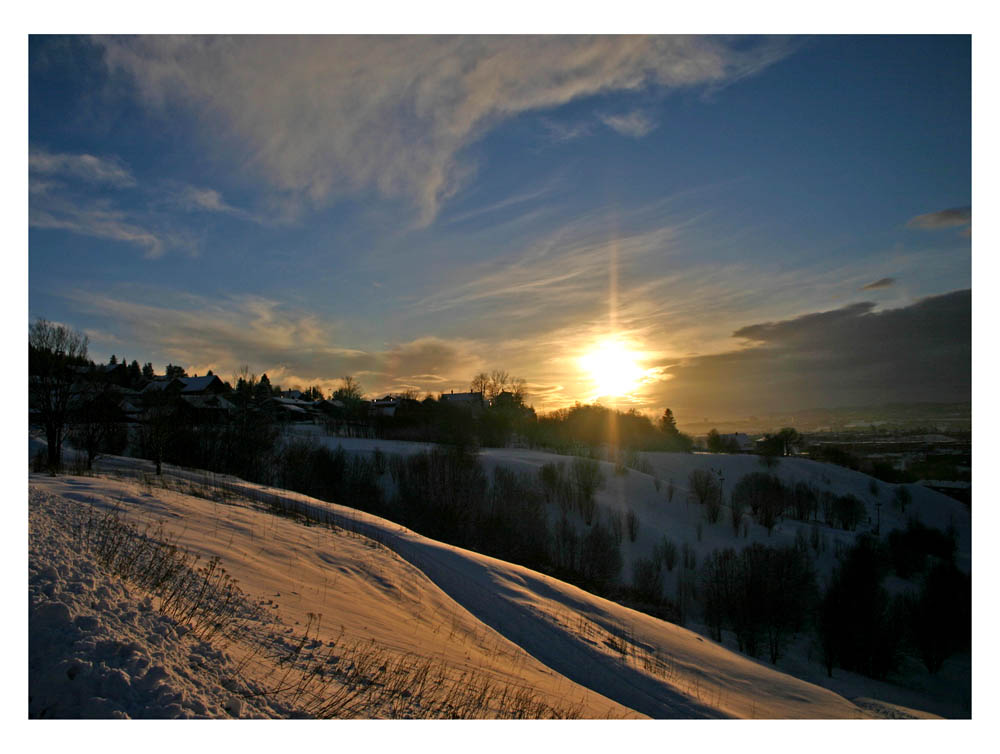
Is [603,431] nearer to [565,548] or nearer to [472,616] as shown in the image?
[565,548]

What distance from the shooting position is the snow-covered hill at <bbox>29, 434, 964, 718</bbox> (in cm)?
529

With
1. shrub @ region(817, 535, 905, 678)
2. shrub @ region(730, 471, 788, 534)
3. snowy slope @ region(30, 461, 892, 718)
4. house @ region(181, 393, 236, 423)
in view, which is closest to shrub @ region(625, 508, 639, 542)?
shrub @ region(730, 471, 788, 534)

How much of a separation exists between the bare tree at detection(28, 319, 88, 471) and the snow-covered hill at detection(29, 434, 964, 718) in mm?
14526

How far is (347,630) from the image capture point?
8609 mm

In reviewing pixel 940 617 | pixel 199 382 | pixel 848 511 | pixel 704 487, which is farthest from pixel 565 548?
pixel 199 382

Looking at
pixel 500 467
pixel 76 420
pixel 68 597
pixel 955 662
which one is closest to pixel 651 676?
pixel 68 597

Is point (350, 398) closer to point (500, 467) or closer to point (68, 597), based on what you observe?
point (500, 467)

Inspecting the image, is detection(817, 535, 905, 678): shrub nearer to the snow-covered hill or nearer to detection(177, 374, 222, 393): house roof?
the snow-covered hill

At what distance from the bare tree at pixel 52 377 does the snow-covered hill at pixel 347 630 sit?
1453 centimetres

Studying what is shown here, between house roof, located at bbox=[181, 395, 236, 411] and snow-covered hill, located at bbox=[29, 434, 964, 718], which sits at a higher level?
house roof, located at bbox=[181, 395, 236, 411]

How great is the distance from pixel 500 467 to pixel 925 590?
39.7 m

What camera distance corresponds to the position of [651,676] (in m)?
11.8

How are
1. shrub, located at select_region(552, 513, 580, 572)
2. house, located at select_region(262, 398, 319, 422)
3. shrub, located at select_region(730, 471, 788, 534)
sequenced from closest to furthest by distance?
1. shrub, located at select_region(552, 513, 580, 572)
2. shrub, located at select_region(730, 471, 788, 534)
3. house, located at select_region(262, 398, 319, 422)

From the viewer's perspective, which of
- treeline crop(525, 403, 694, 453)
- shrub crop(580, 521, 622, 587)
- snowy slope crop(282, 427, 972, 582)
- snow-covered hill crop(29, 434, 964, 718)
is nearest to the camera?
snow-covered hill crop(29, 434, 964, 718)
